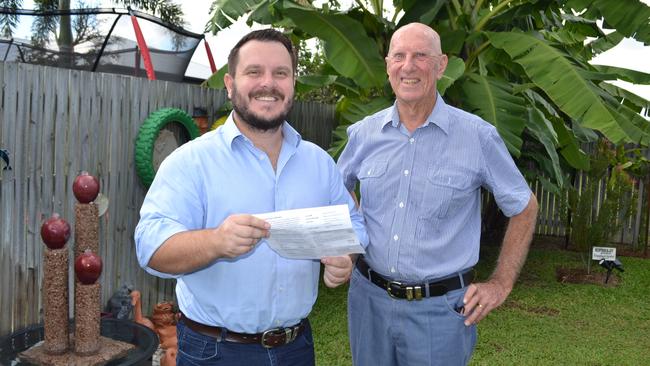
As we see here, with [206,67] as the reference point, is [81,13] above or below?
above

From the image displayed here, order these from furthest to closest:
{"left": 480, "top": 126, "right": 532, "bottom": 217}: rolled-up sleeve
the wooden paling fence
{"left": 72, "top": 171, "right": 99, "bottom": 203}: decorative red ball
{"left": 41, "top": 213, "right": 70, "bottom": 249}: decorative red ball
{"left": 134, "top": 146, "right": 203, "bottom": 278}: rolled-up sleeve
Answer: the wooden paling fence → {"left": 72, "top": 171, "right": 99, "bottom": 203}: decorative red ball → {"left": 41, "top": 213, "right": 70, "bottom": 249}: decorative red ball → {"left": 480, "top": 126, "right": 532, "bottom": 217}: rolled-up sleeve → {"left": 134, "top": 146, "right": 203, "bottom": 278}: rolled-up sleeve

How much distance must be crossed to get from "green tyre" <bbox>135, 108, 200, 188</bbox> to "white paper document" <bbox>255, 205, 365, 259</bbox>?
3.46 m

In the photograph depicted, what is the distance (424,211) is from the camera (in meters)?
2.66

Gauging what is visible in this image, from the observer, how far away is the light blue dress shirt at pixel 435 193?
2.64 metres

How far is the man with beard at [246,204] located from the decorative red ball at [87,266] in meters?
1.15

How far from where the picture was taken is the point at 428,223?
8.74 feet

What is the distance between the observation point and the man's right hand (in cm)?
168

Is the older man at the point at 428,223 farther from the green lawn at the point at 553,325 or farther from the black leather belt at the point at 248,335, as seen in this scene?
the green lawn at the point at 553,325

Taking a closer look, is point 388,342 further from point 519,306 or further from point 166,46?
point 166,46

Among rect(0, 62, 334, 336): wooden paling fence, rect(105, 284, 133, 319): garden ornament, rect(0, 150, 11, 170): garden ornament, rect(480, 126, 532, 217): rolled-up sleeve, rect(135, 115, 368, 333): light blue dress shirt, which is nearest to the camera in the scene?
rect(135, 115, 368, 333): light blue dress shirt

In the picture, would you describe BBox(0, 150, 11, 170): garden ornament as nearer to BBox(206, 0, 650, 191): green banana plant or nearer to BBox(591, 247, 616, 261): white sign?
BBox(206, 0, 650, 191): green banana plant

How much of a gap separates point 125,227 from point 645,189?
9.87 m

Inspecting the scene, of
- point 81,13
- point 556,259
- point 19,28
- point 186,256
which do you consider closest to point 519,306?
point 556,259

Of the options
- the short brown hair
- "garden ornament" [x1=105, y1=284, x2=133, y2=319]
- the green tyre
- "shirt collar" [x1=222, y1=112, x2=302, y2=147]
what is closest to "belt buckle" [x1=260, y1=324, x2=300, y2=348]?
"shirt collar" [x1=222, y1=112, x2=302, y2=147]
